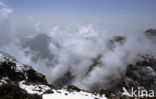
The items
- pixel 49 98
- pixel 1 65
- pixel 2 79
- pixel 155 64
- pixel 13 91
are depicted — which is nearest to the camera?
pixel 13 91

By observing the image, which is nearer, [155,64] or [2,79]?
[2,79]

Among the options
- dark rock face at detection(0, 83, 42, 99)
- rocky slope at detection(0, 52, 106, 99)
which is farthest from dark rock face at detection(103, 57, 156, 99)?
dark rock face at detection(0, 83, 42, 99)

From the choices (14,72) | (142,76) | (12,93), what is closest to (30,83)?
(14,72)

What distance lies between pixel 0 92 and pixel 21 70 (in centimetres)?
1947

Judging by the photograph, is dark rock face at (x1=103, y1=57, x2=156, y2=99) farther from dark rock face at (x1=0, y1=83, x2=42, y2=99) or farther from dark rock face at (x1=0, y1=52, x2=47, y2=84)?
dark rock face at (x1=0, y1=83, x2=42, y2=99)

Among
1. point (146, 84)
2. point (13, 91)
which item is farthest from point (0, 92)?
point (146, 84)

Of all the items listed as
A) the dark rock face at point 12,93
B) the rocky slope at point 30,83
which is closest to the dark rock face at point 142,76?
the rocky slope at point 30,83

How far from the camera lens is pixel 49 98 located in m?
22.8

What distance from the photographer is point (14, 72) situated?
111 ft

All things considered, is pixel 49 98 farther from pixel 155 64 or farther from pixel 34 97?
pixel 155 64

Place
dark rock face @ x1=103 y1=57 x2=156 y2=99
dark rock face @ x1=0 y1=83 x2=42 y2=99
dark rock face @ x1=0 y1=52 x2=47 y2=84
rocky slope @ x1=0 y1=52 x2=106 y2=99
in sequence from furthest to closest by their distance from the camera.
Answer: dark rock face @ x1=103 y1=57 x2=156 y2=99, dark rock face @ x1=0 y1=52 x2=47 y2=84, rocky slope @ x1=0 y1=52 x2=106 y2=99, dark rock face @ x1=0 y1=83 x2=42 y2=99

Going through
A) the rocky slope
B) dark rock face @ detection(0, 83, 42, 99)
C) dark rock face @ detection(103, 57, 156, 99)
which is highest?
dark rock face @ detection(103, 57, 156, 99)

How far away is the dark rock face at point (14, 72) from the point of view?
31.9 m

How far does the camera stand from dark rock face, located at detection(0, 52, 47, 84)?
105 feet
